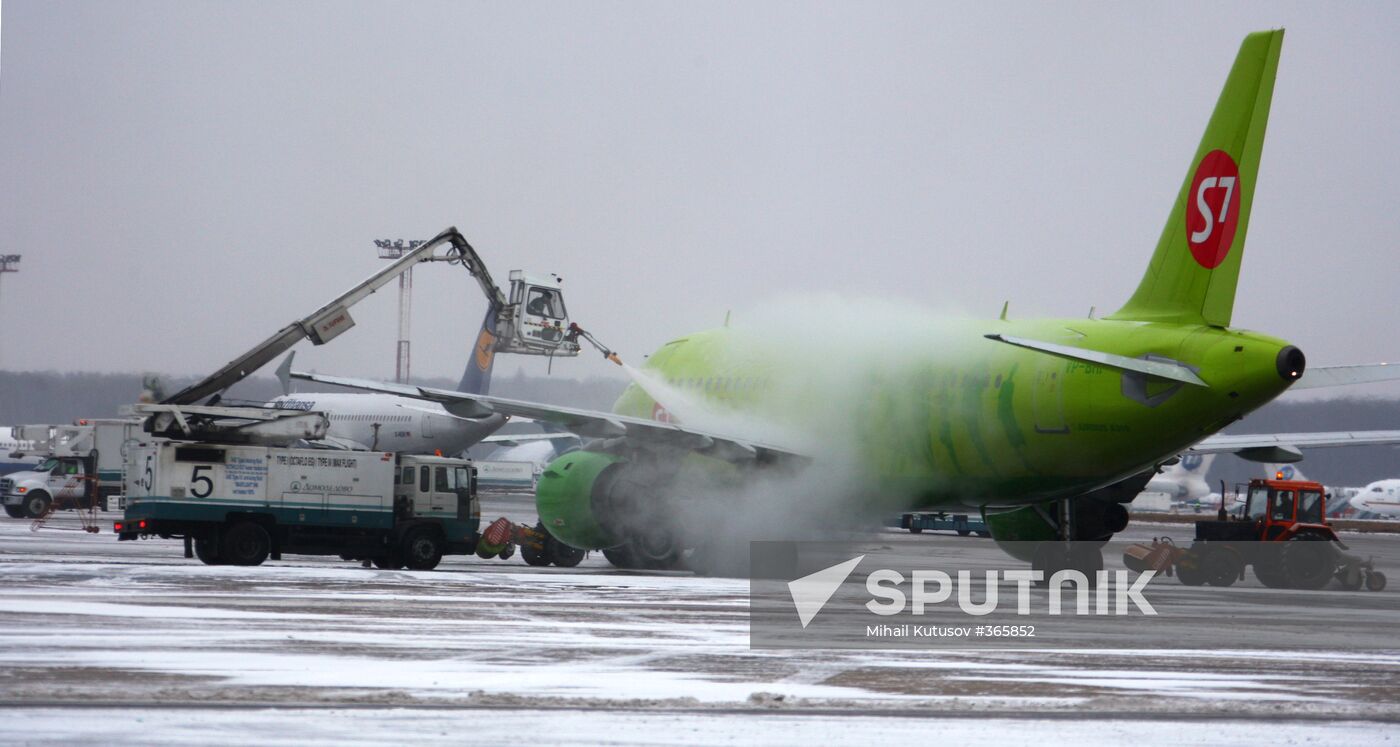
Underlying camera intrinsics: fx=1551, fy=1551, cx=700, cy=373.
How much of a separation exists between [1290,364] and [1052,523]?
7325 millimetres

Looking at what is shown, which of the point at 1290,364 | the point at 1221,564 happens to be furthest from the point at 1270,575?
the point at 1290,364

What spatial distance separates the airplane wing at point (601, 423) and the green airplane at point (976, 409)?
1.8 inches

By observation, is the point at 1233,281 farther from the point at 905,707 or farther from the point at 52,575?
the point at 52,575

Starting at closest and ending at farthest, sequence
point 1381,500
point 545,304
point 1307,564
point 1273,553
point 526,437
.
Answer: point 1307,564, point 1273,553, point 545,304, point 526,437, point 1381,500

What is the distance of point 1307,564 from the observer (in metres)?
30.3

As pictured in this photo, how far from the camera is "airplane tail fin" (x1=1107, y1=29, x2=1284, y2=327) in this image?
21.5 metres

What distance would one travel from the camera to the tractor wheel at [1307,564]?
3014 centimetres

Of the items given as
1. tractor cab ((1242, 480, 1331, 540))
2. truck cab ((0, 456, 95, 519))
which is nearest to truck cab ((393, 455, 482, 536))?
tractor cab ((1242, 480, 1331, 540))

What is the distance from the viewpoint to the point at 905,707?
36.4 feet

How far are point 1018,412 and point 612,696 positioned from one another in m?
13.3

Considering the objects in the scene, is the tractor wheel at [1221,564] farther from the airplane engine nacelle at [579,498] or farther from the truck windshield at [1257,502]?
the airplane engine nacelle at [579,498]

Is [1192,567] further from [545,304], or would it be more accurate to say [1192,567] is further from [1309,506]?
[545,304]

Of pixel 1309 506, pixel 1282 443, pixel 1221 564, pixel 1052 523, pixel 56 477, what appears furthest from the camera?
pixel 56 477

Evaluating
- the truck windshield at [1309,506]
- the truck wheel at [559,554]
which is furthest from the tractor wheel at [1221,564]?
the truck wheel at [559,554]
